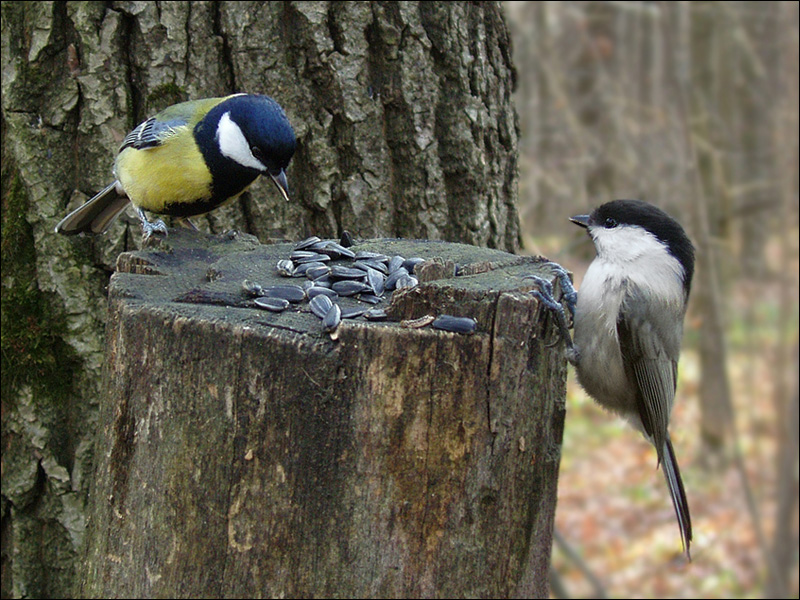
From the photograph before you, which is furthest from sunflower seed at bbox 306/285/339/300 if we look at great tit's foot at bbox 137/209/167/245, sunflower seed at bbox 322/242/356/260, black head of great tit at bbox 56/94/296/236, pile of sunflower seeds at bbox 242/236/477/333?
great tit's foot at bbox 137/209/167/245

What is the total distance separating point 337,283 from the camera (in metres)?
2.34

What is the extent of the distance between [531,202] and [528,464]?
17.1 ft

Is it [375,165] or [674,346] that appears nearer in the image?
[674,346]

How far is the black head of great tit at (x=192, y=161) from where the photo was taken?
296 cm

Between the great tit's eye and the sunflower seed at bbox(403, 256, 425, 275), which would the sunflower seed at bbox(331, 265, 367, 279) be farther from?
the great tit's eye

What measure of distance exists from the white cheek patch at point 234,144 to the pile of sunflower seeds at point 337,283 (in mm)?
423

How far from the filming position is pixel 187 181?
3156 millimetres

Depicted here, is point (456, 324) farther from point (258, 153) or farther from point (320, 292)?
point (258, 153)

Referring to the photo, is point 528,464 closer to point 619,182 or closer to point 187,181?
A: point 187,181

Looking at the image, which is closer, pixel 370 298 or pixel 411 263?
pixel 370 298

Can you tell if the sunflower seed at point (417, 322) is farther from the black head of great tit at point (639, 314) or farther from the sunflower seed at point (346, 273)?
the black head of great tit at point (639, 314)

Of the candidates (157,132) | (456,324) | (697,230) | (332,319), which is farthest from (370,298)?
(697,230)

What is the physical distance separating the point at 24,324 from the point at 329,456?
1987mm

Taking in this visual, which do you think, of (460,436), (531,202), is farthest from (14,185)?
(531,202)
